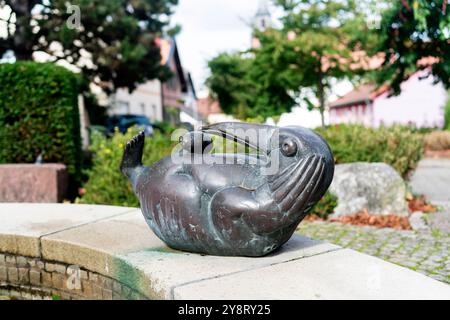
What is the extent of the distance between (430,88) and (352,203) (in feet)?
91.6

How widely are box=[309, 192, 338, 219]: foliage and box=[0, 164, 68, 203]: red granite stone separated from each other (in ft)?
13.0

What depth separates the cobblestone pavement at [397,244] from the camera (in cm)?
401

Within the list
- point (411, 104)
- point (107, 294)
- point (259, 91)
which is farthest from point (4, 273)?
point (411, 104)

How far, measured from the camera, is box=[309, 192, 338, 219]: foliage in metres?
6.33

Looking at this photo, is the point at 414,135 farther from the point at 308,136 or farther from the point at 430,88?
the point at 430,88

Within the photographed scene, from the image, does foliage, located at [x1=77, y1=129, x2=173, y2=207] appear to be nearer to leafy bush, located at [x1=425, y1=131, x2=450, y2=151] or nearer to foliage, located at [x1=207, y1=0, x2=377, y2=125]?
foliage, located at [x1=207, y1=0, x2=377, y2=125]

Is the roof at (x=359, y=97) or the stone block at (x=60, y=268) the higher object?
the roof at (x=359, y=97)

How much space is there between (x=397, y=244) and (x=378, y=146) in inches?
122

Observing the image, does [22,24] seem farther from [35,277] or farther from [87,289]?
[87,289]

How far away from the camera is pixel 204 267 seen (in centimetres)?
255

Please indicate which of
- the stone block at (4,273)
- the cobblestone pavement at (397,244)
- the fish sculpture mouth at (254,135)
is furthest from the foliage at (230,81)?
the fish sculpture mouth at (254,135)

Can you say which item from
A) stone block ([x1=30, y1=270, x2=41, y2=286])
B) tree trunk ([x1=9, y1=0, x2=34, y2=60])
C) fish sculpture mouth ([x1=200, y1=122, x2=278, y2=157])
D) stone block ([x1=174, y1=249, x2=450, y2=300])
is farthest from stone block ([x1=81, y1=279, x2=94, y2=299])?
tree trunk ([x1=9, y1=0, x2=34, y2=60])

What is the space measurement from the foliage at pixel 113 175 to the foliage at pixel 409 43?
6.65 meters

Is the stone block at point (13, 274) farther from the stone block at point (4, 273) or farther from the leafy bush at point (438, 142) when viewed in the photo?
the leafy bush at point (438, 142)
